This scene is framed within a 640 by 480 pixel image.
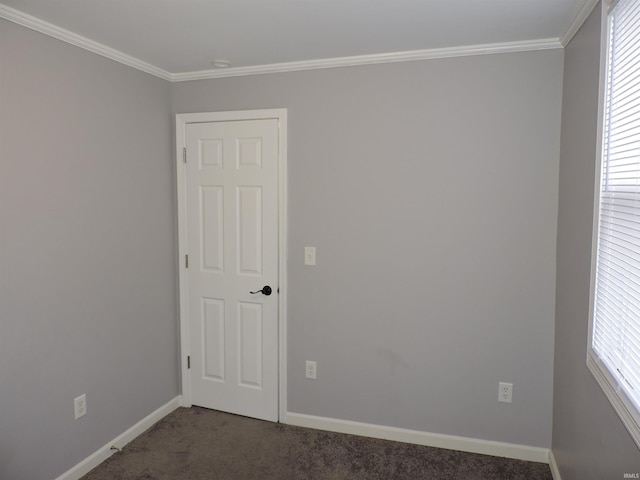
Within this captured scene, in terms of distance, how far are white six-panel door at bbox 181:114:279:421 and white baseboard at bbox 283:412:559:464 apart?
30 cm

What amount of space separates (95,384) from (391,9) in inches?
102

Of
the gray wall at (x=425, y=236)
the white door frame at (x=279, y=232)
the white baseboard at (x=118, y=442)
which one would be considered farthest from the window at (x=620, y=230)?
the white baseboard at (x=118, y=442)

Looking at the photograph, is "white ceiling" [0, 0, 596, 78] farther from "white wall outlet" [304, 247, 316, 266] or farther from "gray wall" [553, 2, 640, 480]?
"white wall outlet" [304, 247, 316, 266]

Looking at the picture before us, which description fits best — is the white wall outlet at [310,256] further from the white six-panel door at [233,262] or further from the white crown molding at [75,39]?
the white crown molding at [75,39]

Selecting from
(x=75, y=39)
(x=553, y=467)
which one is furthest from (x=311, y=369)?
(x=75, y=39)

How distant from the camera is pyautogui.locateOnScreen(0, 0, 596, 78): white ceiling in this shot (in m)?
1.93

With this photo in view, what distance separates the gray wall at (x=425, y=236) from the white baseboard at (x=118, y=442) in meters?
0.95

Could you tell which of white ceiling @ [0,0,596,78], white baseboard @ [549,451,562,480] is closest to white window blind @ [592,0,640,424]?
white ceiling @ [0,0,596,78]

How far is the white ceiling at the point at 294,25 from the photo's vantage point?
6.32 ft

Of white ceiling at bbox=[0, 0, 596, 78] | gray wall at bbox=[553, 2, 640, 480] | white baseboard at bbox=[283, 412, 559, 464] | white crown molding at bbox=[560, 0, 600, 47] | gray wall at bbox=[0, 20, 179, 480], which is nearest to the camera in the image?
gray wall at bbox=[553, 2, 640, 480]

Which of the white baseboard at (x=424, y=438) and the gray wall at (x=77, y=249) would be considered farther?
the white baseboard at (x=424, y=438)

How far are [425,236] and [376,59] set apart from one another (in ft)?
3.68

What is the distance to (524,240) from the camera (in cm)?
248

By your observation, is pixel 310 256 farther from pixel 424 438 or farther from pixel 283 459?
pixel 424 438
